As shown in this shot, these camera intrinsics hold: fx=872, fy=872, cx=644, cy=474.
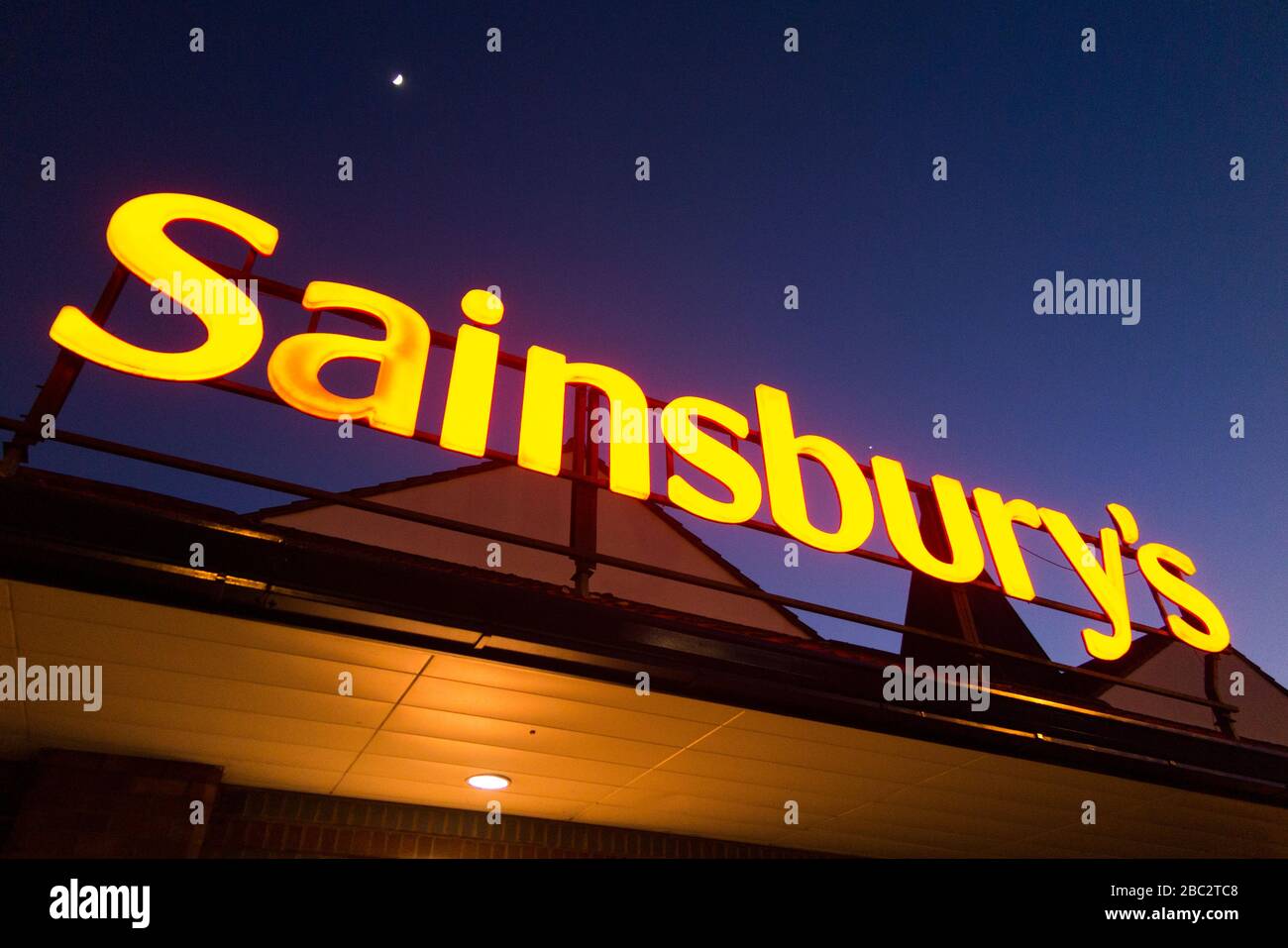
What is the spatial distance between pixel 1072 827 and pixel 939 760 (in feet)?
6.39

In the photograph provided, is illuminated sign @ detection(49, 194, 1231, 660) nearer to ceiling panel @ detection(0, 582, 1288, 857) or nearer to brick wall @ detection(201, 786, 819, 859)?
ceiling panel @ detection(0, 582, 1288, 857)

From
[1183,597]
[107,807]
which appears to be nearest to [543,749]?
[107,807]

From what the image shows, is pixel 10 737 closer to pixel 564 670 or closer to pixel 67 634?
pixel 67 634

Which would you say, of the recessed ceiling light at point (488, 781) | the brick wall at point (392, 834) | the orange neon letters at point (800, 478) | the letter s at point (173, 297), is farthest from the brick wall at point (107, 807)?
the orange neon letters at point (800, 478)

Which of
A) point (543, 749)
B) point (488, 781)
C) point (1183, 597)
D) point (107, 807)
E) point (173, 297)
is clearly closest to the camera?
point (173, 297)

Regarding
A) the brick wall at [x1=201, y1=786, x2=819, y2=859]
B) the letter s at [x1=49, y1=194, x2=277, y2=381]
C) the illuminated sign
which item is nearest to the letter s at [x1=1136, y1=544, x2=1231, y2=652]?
the illuminated sign

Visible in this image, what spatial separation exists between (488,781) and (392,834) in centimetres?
89

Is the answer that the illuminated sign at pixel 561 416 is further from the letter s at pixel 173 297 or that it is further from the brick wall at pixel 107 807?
the brick wall at pixel 107 807

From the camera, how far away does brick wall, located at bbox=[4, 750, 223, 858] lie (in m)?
4.94

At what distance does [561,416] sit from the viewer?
5668 millimetres

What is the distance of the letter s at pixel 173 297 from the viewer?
434 cm

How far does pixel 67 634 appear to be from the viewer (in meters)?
4.18

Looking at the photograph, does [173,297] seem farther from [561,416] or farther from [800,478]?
[800,478]
